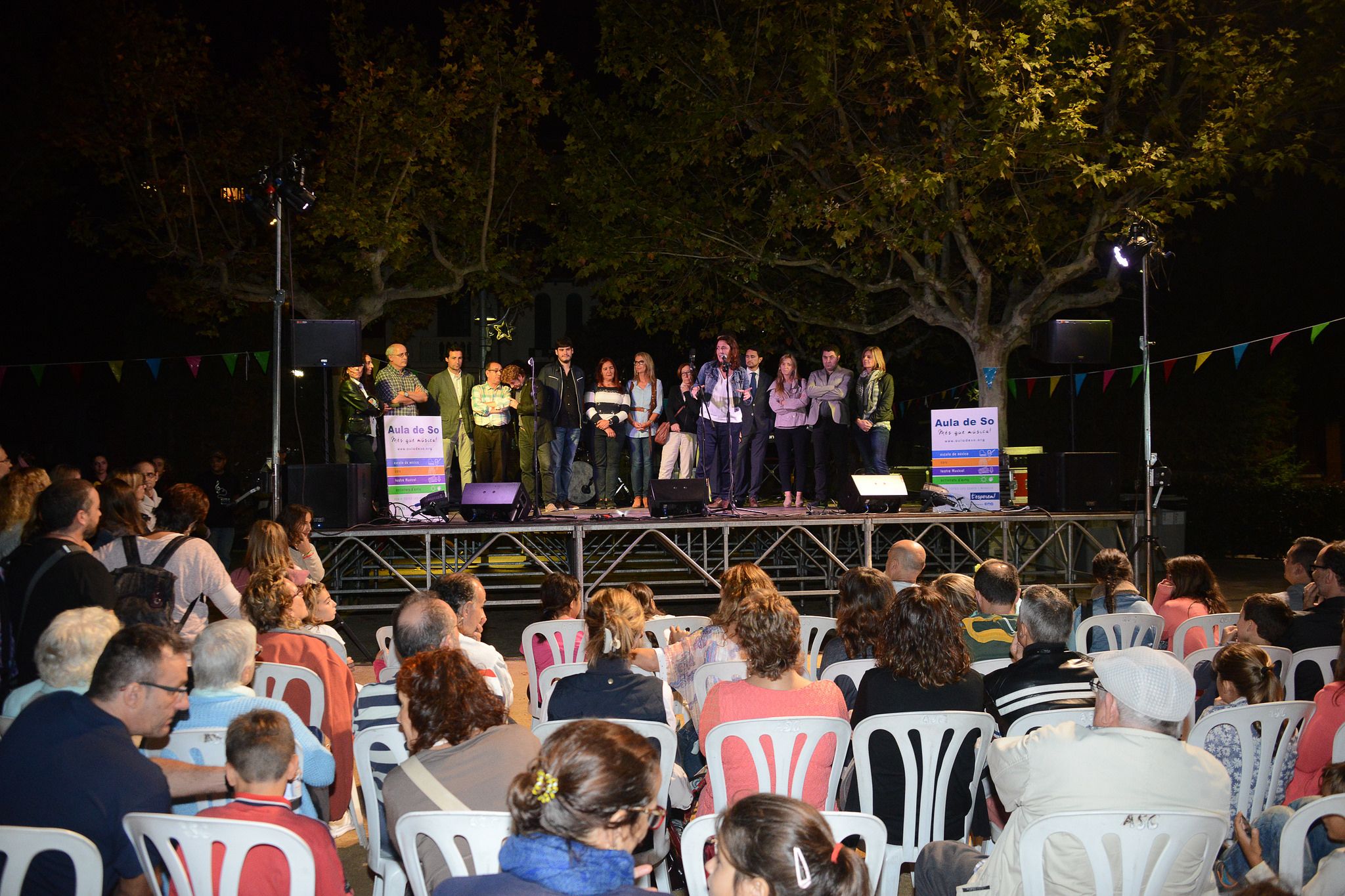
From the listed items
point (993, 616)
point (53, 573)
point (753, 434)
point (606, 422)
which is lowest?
point (993, 616)

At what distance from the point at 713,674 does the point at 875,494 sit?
5.63 meters

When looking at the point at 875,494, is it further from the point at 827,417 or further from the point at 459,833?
the point at 459,833

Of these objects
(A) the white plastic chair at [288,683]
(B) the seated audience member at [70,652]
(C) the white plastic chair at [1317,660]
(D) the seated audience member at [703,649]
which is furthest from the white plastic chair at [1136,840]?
(A) the white plastic chair at [288,683]

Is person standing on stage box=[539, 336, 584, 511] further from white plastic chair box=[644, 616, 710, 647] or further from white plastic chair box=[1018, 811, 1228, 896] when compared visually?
white plastic chair box=[1018, 811, 1228, 896]

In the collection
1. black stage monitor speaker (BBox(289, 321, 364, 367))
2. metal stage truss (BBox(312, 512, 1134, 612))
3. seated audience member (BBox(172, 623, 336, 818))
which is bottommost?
metal stage truss (BBox(312, 512, 1134, 612))

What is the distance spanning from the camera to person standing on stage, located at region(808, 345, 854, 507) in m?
10.5

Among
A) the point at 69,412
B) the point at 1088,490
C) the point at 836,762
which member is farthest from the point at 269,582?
the point at 69,412

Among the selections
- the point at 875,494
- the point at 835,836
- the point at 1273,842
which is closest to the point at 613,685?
the point at 835,836

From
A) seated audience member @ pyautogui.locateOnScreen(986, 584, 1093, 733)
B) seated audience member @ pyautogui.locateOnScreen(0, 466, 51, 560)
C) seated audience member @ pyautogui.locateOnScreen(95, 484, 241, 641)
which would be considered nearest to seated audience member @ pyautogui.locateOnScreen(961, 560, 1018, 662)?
seated audience member @ pyautogui.locateOnScreen(986, 584, 1093, 733)

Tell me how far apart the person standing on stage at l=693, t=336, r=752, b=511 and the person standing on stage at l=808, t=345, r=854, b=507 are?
704 millimetres

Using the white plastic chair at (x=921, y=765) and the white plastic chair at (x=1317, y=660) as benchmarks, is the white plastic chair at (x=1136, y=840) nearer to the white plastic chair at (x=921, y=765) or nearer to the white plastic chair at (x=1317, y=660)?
the white plastic chair at (x=921, y=765)

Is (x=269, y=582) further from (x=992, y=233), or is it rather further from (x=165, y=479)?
(x=165, y=479)

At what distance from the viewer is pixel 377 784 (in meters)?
3.25

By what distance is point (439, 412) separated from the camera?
10859 millimetres
